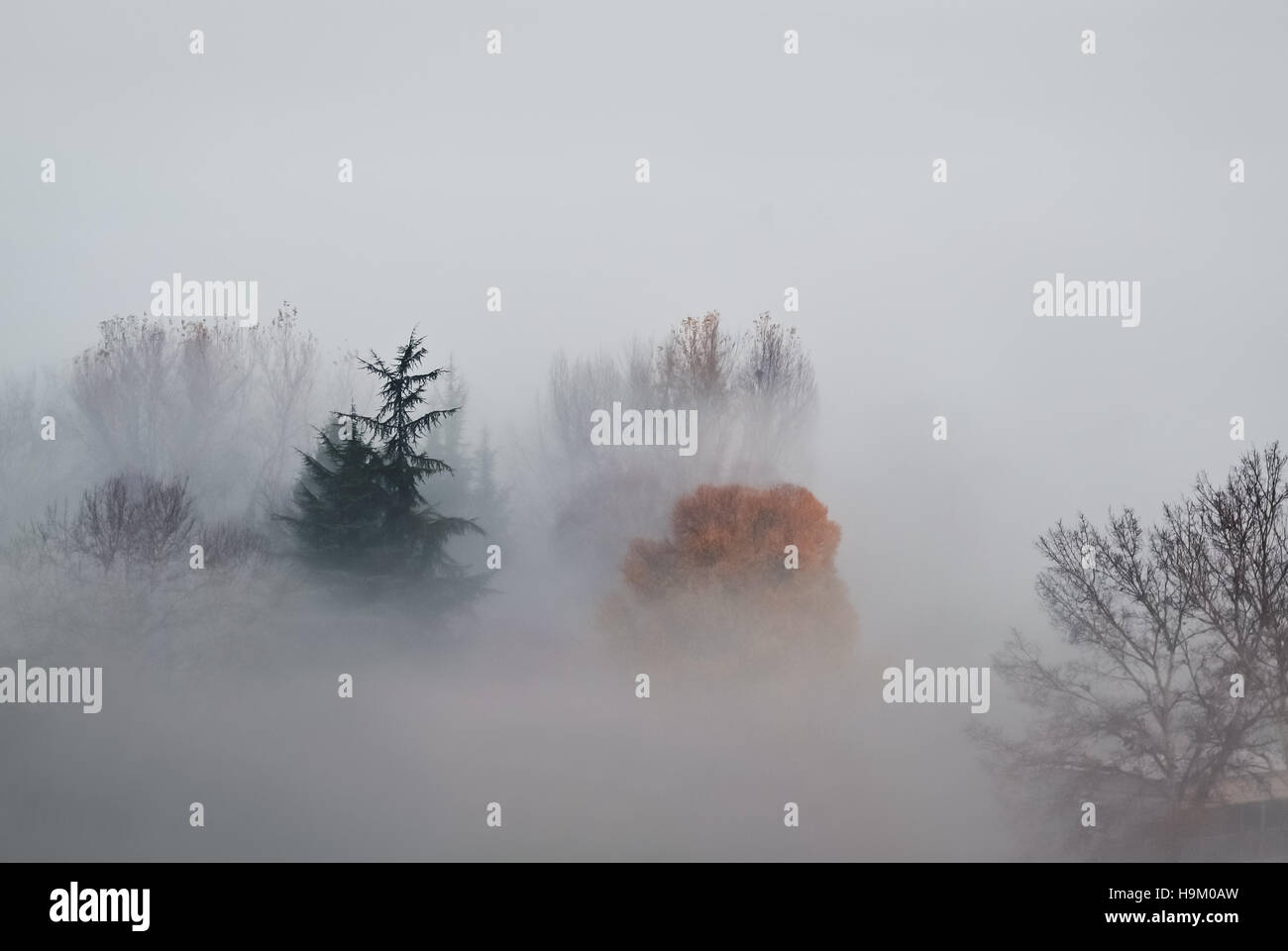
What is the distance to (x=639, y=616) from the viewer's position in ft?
33.7

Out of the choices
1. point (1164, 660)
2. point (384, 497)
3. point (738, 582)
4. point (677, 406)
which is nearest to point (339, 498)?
point (384, 497)

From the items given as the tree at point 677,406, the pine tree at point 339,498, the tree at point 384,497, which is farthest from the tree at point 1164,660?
the pine tree at point 339,498

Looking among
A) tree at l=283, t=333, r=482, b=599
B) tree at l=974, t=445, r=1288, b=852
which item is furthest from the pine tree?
tree at l=974, t=445, r=1288, b=852

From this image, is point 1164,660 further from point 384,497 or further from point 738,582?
point 384,497

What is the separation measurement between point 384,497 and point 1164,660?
630 centimetres

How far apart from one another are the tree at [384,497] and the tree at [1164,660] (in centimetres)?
454

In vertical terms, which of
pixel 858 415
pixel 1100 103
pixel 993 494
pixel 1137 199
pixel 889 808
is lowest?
pixel 889 808

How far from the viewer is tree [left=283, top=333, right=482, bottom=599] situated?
1032 centimetres

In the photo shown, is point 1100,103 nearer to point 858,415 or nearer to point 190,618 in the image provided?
point 858,415

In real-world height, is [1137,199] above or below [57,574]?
above

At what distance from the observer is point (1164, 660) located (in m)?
10.3

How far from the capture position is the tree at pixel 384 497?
33.9 ft
